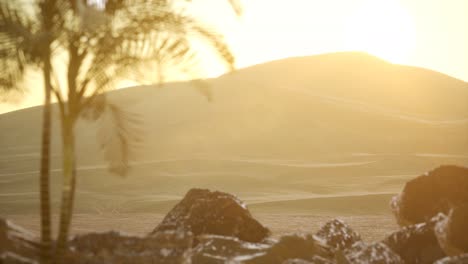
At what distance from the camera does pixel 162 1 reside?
648cm

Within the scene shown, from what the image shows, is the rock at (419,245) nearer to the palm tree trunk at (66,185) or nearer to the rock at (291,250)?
the rock at (291,250)

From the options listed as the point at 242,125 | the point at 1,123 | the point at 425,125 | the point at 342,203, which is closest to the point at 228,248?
the point at 342,203

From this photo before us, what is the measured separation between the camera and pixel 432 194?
1105 centimetres

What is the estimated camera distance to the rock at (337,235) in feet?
34.6

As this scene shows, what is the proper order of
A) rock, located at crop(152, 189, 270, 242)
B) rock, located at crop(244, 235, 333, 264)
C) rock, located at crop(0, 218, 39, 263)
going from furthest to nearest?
1. rock, located at crop(152, 189, 270, 242)
2. rock, located at crop(244, 235, 333, 264)
3. rock, located at crop(0, 218, 39, 263)

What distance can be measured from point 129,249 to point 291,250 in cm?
318

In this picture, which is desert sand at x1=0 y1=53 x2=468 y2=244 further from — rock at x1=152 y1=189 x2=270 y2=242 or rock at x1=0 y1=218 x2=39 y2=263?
rock at x1=0 y1=218 x2=39 y2=263

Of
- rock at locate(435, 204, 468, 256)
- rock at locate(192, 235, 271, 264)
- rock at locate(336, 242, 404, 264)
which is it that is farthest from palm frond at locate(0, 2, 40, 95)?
rock at locate(435, 204, 468, 256)

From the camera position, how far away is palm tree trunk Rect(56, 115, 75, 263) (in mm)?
5754

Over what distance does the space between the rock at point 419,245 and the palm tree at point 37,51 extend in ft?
18.9

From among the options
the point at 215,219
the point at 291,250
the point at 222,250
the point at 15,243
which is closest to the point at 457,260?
the point at 291,250

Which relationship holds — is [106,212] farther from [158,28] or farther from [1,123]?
[1,123]

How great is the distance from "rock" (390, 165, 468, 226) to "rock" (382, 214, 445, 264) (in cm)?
154

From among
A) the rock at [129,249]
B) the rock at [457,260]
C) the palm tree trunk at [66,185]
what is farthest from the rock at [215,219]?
the palm tree trunk at [66,185]
